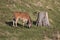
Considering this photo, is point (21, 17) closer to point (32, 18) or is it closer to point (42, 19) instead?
point (42, 19)

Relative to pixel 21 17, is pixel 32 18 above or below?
below

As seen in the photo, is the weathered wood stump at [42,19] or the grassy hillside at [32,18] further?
the weathered wood stump at [42,19]


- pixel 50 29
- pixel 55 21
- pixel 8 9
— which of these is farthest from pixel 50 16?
pixel 50 29

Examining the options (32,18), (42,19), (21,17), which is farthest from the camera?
(32,18)

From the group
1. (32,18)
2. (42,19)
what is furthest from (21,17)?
(32,18)

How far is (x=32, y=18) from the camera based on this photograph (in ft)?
90.3

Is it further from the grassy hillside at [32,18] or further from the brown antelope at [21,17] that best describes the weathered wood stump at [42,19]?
the brown antelope at [21,17]

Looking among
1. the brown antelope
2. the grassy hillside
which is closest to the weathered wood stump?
the grassy hillside

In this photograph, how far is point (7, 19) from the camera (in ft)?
82.0

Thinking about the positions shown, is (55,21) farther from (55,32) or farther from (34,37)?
(34,37)

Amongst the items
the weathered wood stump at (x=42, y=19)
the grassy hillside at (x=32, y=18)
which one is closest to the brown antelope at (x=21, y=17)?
the grassy hillside at (x=32, y=18)

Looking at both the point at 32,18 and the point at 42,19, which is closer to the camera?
the point at 42,19

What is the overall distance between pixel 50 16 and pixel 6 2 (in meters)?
4.99

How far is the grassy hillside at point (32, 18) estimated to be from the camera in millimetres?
20375
